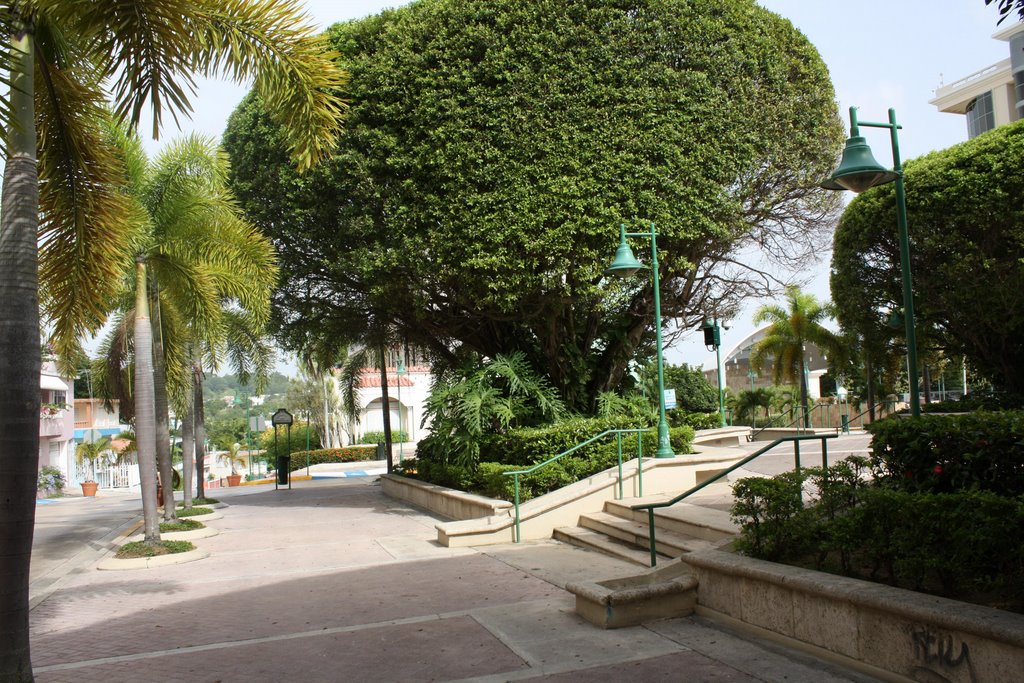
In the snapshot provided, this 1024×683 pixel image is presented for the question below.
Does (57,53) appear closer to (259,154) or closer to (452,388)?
(452,388)

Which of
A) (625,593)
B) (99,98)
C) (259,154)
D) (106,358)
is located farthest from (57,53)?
(106,358)

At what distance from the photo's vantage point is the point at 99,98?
658 centimetres

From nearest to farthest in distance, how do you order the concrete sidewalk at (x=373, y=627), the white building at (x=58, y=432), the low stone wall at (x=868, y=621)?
the low stone wall at (x=868, y=621) → the concrete sidewalk at (x=373, y=627) → the white building at (x=58, y=432)

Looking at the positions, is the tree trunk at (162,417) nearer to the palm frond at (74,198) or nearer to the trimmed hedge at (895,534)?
the palm frond at (74,198)

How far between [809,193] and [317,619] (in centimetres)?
1554

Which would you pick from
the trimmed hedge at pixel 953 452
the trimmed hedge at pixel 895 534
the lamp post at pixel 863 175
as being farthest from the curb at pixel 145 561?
the lamp post at pixel 863 175

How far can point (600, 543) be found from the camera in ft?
36.4

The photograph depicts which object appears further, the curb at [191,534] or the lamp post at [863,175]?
the curb at [191,534]

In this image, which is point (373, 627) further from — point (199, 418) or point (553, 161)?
point (199, 418)

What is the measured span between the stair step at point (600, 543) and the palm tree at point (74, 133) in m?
6.17

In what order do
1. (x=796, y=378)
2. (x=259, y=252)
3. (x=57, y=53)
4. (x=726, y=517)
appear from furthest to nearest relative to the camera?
1. (x=796, y=378)
2. (x=259, y=252)
3. (x=726, y=517)
4. (x=57, y=53)

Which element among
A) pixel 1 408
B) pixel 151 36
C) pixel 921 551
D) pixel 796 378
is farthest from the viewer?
pixel 796 378

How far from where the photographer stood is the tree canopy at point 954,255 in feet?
61.9

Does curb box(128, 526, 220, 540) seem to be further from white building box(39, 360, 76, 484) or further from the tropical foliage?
white building box(39, 360, 76, 484)
